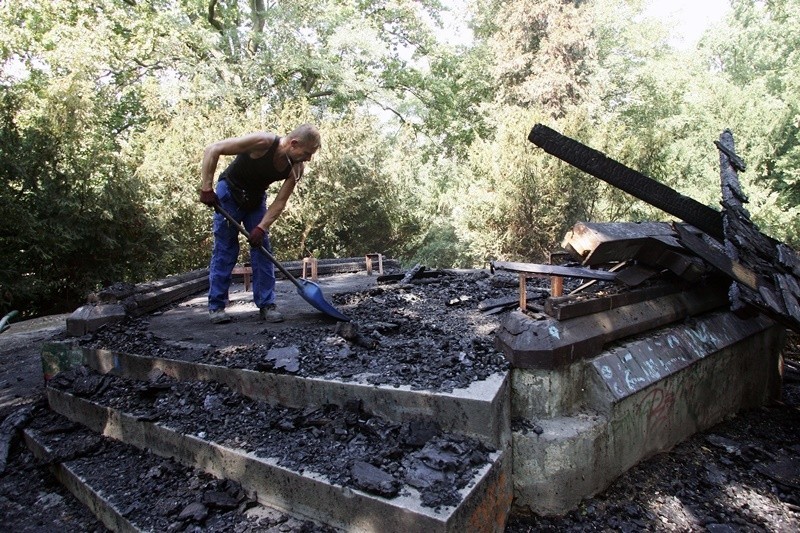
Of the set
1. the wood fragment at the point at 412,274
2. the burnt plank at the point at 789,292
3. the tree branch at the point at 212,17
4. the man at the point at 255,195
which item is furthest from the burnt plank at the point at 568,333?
the tree branch at the point at 212,17

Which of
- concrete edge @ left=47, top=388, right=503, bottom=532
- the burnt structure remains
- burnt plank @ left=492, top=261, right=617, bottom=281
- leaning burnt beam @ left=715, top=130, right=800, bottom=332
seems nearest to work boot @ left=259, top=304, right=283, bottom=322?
the burnt structure remains

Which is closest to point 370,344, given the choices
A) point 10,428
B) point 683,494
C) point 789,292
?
point 683,494

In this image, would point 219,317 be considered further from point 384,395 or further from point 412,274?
point 412,274

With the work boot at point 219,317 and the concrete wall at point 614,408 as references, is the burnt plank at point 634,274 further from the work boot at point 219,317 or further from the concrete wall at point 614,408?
the work boot at point 219,317

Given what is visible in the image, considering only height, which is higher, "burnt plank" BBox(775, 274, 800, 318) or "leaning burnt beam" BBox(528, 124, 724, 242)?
"leaning burnt beam" BBox(528, 124, 724, 242)

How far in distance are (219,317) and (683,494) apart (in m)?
3.56

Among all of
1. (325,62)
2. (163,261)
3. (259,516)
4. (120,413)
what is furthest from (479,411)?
(325,62)

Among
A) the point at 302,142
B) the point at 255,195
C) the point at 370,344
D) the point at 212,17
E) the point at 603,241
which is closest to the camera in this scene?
the point at 603,241

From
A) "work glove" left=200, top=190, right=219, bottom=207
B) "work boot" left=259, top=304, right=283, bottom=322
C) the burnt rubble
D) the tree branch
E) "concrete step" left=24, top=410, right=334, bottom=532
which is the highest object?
the tree branch

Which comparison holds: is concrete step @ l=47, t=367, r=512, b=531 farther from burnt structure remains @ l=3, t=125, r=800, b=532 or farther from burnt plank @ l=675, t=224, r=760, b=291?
burnt plank @ l=675, t=224, r=760, b=291

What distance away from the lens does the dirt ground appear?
2.50m

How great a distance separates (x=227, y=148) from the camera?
12.4ft

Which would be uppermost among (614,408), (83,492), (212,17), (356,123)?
(212,17)

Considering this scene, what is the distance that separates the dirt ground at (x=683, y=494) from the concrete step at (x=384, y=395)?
54 centimetres
